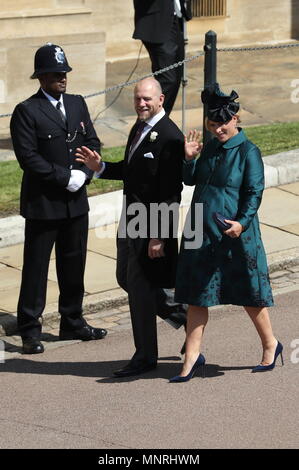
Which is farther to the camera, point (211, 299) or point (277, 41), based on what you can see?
point (277, 41)

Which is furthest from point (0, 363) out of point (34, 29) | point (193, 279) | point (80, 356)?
point (34, 29)

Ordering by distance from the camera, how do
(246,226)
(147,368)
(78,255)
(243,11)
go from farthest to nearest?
(243,11)
(78,255)
(147,368)
(246,226)

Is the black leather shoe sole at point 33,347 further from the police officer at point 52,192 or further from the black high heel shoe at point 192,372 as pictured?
the black high heel shoe at point 192,372

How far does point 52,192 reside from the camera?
9.09 meters

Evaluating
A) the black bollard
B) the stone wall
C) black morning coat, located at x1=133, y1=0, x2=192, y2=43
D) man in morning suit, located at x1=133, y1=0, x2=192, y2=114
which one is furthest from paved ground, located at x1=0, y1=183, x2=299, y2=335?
the stone wall

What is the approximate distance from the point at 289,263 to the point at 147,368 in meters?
2.57

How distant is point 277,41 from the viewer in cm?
1877

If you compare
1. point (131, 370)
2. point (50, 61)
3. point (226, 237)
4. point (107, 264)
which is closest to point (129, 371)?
point (131, 370)

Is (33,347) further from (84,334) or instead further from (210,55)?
(210,55)

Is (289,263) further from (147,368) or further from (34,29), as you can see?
(34,29)

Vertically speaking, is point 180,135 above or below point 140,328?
above

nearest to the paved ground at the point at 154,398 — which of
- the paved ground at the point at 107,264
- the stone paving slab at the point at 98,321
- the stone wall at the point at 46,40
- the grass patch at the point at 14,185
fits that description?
the stone paving slab at the point at 98,321

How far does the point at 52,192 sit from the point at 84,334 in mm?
1011

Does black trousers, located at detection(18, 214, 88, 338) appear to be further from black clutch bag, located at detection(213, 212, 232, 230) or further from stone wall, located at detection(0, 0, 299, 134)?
stone wall, located at detection(0, 0, 299, 134)
